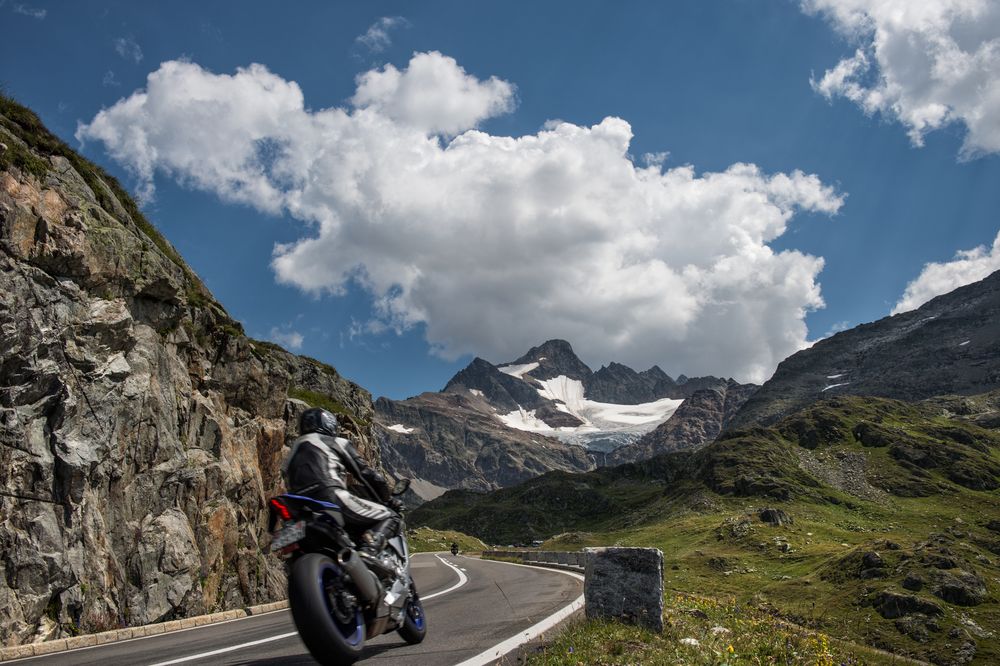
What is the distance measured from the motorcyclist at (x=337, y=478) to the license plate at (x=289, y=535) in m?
0.42

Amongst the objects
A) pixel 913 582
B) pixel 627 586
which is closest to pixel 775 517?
pixel 913 582

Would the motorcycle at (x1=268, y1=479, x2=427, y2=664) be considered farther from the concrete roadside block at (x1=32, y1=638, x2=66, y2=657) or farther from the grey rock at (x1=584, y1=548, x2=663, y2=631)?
the concrete roadside block at (x1=32, y1=638, x2=66, y2=657)

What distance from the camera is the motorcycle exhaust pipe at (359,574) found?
6.48 metres

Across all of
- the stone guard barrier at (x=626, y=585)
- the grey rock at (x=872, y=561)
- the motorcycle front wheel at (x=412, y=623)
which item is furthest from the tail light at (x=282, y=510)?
the grey rock at (x=872, y=561)

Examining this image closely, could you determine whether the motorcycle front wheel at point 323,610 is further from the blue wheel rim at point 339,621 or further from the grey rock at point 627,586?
the grey rock at point 627,586

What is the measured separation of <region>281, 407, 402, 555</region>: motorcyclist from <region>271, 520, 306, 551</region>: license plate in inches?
16.7

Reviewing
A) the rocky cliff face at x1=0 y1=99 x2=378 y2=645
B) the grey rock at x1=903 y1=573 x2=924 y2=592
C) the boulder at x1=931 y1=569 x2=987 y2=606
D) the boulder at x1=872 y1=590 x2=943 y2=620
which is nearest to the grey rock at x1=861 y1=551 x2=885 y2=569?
the grey rock at x1=903 y1=573 x2=924 y2=592

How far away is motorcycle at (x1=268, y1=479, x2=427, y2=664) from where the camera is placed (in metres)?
5.89

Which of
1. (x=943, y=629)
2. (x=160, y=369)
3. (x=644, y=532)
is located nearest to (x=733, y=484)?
(x=644, y=532)

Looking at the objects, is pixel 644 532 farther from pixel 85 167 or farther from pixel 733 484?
pixel 85 167

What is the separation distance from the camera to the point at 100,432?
23.8 metres

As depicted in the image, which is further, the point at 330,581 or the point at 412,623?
the point at 412,623

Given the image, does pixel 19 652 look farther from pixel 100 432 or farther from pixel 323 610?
pixel 323 610

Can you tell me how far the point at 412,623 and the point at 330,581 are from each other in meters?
2.99
